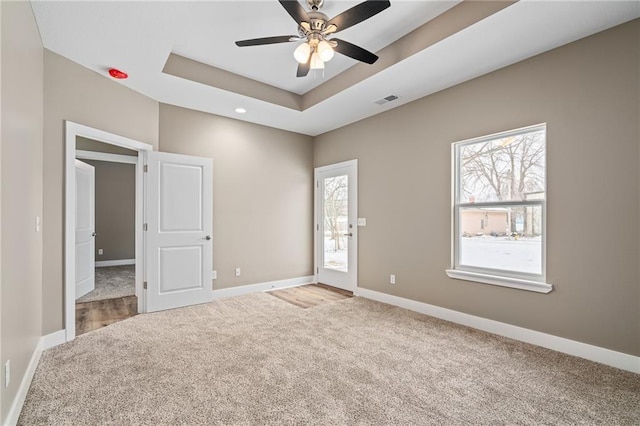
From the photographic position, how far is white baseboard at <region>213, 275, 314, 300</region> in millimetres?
4707

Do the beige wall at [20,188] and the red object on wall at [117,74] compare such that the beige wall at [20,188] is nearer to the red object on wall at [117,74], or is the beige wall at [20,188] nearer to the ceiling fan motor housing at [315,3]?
the red object on wall at [117,74]

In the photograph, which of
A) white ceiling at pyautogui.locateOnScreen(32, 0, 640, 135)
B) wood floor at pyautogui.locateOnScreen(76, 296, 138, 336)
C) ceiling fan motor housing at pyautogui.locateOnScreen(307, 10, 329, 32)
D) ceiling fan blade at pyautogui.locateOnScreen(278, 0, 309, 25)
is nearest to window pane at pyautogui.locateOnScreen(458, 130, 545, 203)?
white ceiling at pyautogui.locateOnScreen(32, 0, 640, 135)

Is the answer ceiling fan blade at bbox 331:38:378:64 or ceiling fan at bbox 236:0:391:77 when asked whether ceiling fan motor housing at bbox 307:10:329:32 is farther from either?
ceiling fan blade at bbox 331:38:378:64

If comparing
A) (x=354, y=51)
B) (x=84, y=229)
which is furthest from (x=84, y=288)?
(x=354, y=51)

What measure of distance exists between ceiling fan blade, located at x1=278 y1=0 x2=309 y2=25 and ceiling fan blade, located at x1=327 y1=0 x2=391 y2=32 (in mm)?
200

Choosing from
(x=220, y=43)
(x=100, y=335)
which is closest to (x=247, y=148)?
(x=220, y=43)

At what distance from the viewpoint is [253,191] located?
512cm

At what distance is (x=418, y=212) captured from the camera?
4.07 metres

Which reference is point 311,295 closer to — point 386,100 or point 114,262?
point 386,100

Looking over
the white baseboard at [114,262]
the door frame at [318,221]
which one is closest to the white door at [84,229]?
the white baseboard at [114,262]

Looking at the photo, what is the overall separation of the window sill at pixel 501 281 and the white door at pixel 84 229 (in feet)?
17.1

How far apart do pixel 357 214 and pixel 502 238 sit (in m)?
2.16

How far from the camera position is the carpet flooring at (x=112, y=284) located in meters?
4.87

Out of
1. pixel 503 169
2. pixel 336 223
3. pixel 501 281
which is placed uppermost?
pixel 503 169
